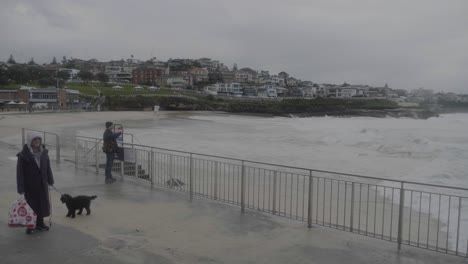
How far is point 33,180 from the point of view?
21.7ft

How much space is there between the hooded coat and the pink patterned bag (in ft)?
0.24

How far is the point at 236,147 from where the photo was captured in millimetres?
25500

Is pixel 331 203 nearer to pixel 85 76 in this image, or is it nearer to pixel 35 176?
pixel 35 176

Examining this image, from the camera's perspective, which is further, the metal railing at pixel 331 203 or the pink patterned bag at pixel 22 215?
the metal railing at pixel 331 203

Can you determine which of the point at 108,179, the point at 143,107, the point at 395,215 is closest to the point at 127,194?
the point at 108,179

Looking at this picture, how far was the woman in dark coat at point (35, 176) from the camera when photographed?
6547mm

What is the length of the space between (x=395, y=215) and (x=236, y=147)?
1586 cm

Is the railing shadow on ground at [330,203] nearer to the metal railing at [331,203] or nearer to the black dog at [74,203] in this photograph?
the metal railing at [331,203]

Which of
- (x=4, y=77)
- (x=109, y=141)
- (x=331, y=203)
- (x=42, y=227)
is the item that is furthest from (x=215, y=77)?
(x=42, y=227)

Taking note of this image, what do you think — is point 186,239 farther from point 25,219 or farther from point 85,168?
point 85,168

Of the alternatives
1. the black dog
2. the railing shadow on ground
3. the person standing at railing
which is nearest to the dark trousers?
the person standing at railing

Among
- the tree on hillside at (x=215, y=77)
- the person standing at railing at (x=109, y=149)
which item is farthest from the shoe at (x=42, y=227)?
the tree on hillside at (x=215, y=77)

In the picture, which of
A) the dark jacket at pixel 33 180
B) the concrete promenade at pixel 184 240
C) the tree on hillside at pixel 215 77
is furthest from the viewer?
the tree on hillside at pixel 215 77

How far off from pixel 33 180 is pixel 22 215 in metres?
0.58
